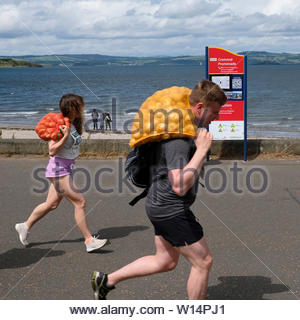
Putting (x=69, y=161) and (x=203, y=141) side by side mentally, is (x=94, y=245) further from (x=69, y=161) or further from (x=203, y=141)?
(x=203, y=141)

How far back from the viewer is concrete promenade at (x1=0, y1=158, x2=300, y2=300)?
423 centimetres

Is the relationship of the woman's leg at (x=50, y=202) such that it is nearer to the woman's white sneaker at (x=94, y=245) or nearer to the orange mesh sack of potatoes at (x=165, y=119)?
the woman's white sneaker at (x=94, y=245)

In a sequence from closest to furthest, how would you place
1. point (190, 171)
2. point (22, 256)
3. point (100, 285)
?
point (190, 171) < point (100, 285) < point (22, 256)

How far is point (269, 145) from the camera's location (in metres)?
10.2

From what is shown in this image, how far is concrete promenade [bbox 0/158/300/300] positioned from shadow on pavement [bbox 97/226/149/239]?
0.04 ft

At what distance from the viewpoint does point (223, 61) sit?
9.89 metres

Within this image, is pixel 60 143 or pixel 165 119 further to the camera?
pixel 60 143

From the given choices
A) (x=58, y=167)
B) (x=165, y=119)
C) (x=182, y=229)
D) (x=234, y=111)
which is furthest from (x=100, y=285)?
(x=234, y=111)

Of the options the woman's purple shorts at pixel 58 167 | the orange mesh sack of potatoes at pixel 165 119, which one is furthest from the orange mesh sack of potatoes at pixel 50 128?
the orange mesh sack of potatoes at pixel 165 119

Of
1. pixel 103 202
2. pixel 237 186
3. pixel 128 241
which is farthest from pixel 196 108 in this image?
pixel 237 186

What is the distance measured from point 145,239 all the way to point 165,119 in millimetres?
2619

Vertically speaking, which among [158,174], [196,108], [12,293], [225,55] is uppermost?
[225,55]
